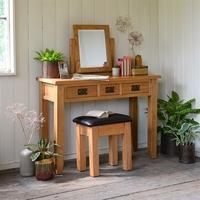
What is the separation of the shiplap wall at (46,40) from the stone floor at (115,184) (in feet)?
1.20

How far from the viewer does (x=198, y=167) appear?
3848mm

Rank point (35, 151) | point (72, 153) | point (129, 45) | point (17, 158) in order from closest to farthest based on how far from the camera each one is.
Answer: point (35, 151)
point (17, 158)
point (72, 153)
point (129, 45)

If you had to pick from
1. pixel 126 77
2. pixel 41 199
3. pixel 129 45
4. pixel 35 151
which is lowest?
pixel 41 199

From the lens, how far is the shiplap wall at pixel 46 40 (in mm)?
3758

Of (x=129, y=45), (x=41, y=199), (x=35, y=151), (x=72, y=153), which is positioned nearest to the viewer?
(x=41, y=199)

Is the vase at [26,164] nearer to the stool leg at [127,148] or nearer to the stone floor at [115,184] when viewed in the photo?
the stone floor at [115,184]

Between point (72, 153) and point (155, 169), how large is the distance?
94 centimetres

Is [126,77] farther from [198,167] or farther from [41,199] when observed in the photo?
[41,199]

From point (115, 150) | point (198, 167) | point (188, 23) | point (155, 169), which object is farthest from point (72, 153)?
point (188, 23)

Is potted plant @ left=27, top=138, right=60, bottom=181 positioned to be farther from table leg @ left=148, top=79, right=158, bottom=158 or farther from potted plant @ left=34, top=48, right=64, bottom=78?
table leg @ left=148, top=79, right=158, bottom=158

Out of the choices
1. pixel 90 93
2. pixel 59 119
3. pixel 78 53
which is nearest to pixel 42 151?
pixel 59 119

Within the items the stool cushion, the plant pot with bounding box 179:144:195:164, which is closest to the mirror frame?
the stool cushion

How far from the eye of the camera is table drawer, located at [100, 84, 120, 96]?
12.4 feet

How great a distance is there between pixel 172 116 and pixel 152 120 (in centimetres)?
23
